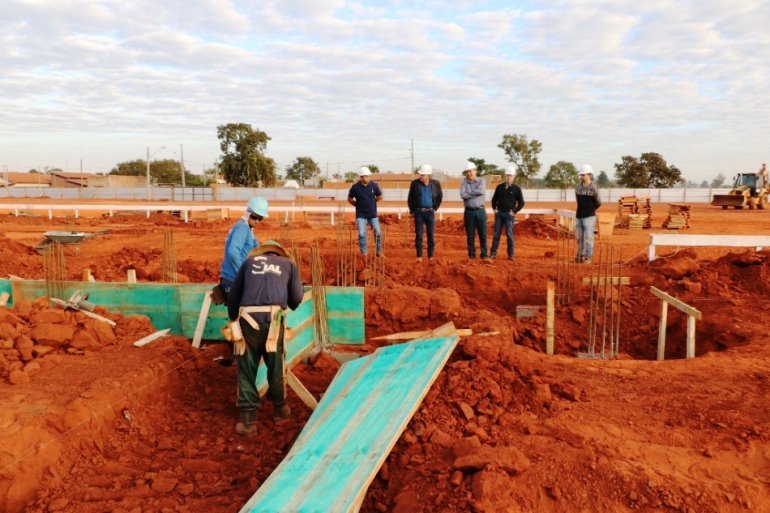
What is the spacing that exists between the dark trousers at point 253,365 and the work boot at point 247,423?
4 cm

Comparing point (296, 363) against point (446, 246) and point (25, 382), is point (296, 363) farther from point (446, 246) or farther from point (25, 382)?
point (446, 246)

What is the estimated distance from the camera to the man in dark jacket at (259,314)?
181 inches

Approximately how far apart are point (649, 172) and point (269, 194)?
90.4ft

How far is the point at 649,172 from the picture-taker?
146ft

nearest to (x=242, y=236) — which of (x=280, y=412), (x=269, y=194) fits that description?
(x=280, y=412)

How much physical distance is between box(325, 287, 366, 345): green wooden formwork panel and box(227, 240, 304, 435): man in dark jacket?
1878 millimetres

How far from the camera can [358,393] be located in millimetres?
Answer: 4484

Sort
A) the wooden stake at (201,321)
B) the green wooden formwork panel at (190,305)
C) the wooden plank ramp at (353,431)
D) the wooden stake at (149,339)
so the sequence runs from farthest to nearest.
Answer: the green wooden formwork panel at (190,305) < the wooden stake at (201,321) < the wooden stake at (149,339) < the wooden plank ramp at (353,431)

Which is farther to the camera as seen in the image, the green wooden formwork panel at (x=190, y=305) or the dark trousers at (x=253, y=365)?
the green wooden formwork panel at (x=190, y=305)

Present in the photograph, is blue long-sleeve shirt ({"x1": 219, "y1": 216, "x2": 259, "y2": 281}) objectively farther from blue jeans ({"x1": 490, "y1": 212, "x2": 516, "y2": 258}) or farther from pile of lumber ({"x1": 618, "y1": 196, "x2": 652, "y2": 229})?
pile of lumber ({"x1": 618, "y1": 196, "x2": 652, "y2": 229})

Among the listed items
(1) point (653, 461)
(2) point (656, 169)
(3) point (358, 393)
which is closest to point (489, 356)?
(3) point (358, 393)

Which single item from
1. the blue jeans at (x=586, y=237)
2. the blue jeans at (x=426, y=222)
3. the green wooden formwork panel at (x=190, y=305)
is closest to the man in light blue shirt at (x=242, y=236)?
the green wooden formwork panel at (x=190, y=305)

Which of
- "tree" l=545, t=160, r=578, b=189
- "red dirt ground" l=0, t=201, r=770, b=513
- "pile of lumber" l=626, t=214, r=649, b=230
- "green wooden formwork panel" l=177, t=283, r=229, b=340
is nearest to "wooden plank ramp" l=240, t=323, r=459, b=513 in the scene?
"red dirt ground" l=0, t=201, r=770, b=513

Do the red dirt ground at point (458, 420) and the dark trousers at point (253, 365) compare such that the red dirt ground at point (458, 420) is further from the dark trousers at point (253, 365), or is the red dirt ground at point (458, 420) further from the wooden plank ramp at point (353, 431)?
the dark trousers at point (253, 365)
